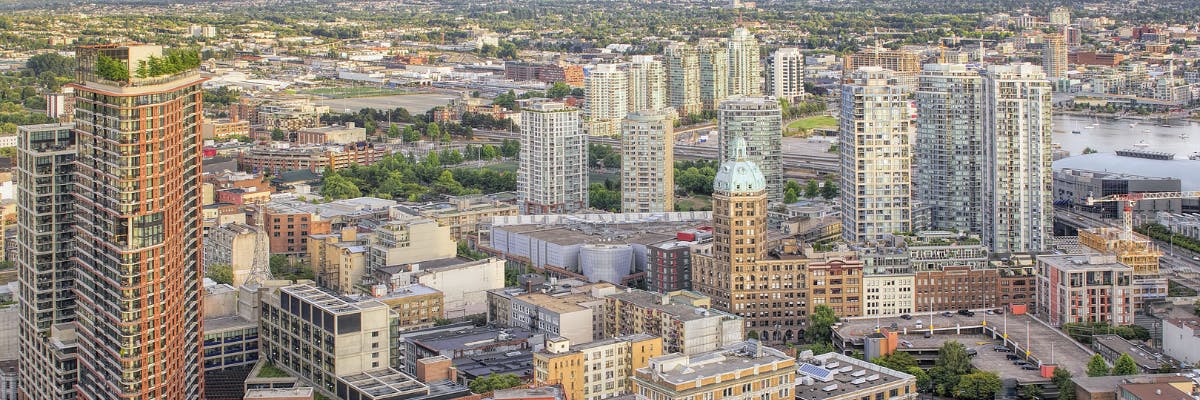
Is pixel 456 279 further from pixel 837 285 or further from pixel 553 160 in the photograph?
pixel 553 160

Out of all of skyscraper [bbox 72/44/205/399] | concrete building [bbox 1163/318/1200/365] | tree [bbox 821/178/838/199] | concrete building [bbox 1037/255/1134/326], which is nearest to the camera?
skyscraper [bbox 72/44/205/399]

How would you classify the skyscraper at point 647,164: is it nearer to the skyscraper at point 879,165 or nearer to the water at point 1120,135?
the skyscraper at point 879,165

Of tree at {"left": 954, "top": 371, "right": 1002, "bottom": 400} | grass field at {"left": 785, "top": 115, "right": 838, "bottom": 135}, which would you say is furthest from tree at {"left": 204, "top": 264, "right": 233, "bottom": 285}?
grass field at {"left": 785, "top": 115, "right": 838, "bottom": 135}

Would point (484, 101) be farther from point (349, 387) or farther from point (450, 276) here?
point (349, 387)

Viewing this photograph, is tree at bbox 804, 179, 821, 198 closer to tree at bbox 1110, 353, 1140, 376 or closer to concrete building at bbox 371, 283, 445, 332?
concrete building at bbox 371, 283, 445, 332

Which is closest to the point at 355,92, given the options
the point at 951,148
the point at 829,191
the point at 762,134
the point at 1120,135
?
the point at 1120,135

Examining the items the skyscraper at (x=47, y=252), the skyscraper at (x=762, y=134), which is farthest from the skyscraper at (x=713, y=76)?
the skyscraper at (x=47, y=252)
